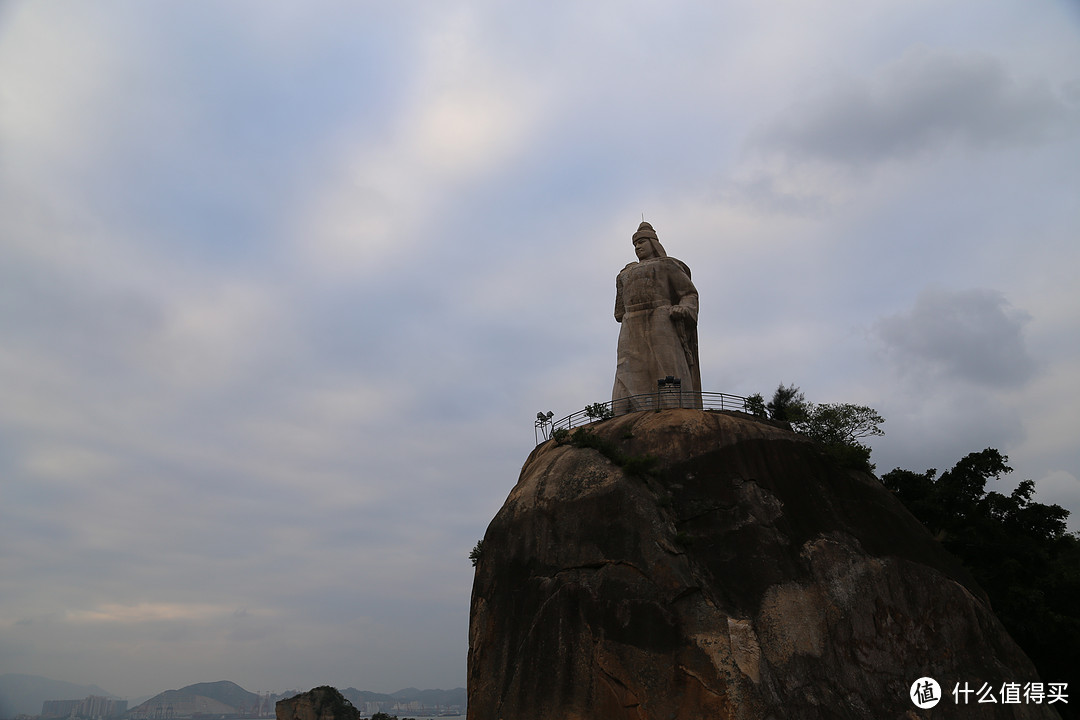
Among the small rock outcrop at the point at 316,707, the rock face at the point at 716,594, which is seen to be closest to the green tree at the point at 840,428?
the rock face at the point at 716,594

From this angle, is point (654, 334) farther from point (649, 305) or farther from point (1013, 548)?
point (1013, 548)

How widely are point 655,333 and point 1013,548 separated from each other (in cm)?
1424

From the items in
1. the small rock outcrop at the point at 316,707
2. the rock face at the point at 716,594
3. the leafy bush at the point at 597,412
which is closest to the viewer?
the rock face at the point at 716,594

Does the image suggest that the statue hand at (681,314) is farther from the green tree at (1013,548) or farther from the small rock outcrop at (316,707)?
the small rock outcrop at (316,707)

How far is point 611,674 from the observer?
687 inches

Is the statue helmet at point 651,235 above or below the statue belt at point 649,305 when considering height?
above

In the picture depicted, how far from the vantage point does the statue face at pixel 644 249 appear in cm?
2791

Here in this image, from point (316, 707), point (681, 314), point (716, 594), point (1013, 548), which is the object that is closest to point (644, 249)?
point (681, 314)

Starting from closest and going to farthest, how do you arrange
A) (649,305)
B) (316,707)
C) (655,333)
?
1. (655,333)
2. (649,305)
3. (316,707)

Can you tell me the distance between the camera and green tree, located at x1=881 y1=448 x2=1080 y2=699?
24.2 meters

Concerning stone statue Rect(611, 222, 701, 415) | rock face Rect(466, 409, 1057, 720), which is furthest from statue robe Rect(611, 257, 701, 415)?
rock face Rect(466, 409, 1057, 720)

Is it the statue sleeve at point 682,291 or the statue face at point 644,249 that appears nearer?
the statue sleeve at point 682,291

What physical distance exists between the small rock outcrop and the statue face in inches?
2172

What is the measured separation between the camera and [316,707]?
66.6 metres
